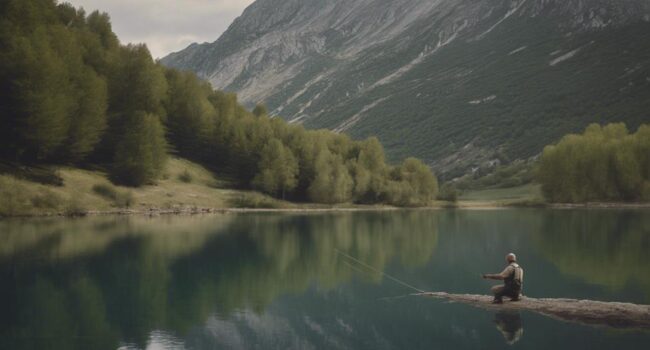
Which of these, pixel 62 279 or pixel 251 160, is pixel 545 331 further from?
pixel 251 160

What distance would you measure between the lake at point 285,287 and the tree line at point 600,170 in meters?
90.0

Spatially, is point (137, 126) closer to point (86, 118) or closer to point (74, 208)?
point (86, 118)

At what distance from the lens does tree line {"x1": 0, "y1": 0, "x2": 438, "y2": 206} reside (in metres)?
82.3

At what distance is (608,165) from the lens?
150375 millimetres

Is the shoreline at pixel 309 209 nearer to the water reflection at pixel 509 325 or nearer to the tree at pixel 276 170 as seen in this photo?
the tree at pixel 276 170

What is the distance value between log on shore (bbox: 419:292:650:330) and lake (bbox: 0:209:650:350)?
33.6 inches

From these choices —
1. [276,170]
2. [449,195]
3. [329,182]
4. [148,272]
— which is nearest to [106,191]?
[276,170]

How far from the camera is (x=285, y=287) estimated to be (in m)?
35.8

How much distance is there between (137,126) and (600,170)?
111661mm

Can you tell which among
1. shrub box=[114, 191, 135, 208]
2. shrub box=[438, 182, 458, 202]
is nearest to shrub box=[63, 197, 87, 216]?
shrub box=[114, 191, 135, 208]

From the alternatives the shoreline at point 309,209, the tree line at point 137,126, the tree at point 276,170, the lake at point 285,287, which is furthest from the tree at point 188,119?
the lake at point 285,287

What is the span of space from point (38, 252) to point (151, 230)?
892 inches

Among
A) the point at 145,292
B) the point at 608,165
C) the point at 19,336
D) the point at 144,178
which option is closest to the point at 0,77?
the point at 144,178

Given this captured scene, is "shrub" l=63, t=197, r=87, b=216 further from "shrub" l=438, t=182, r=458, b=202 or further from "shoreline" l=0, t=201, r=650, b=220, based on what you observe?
"shrub" l=438, t=182, r=458, b=202
